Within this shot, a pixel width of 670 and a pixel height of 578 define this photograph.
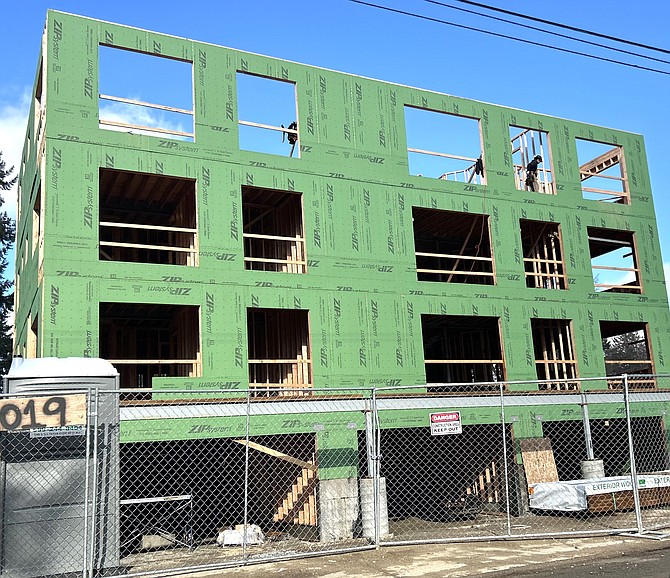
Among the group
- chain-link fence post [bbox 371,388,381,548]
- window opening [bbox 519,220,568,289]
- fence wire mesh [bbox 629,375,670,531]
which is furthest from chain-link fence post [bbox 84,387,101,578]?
window opening [bbox 519,220,568,289]

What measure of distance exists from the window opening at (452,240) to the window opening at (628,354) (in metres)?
4.75

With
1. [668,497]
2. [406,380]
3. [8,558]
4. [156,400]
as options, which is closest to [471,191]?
[406,380]

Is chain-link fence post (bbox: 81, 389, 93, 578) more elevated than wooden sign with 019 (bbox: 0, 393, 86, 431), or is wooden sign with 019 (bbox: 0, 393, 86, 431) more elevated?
wooden sign with 019 (bbox: 0, 393, 86, 431)

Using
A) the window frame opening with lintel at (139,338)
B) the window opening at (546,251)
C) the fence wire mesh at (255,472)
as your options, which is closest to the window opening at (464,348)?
the window opening at (546,251)

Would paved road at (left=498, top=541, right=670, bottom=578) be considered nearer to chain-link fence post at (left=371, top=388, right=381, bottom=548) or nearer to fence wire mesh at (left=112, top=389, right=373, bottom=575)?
chain-link fence post at (left=371, top=388, right=381, bottom=548)

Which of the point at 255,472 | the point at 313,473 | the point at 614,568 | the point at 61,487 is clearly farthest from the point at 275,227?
the point at 614,568

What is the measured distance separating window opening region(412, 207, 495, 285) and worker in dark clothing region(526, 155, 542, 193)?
2.02 metres

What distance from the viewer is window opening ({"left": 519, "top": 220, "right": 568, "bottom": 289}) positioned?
2278cm

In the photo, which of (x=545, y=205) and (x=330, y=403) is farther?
(x=545, y=205)

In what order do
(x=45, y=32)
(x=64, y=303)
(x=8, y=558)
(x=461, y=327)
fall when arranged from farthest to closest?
1. (x=461, y=327)
2. (x=45, y=32)
3. (x=64, y=303)
4. (x=8, y=558)

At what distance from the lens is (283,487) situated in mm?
19266

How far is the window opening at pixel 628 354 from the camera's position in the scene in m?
22.5

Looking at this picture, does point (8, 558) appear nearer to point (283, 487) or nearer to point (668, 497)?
point (283, 487)

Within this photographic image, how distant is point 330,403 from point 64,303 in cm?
662
